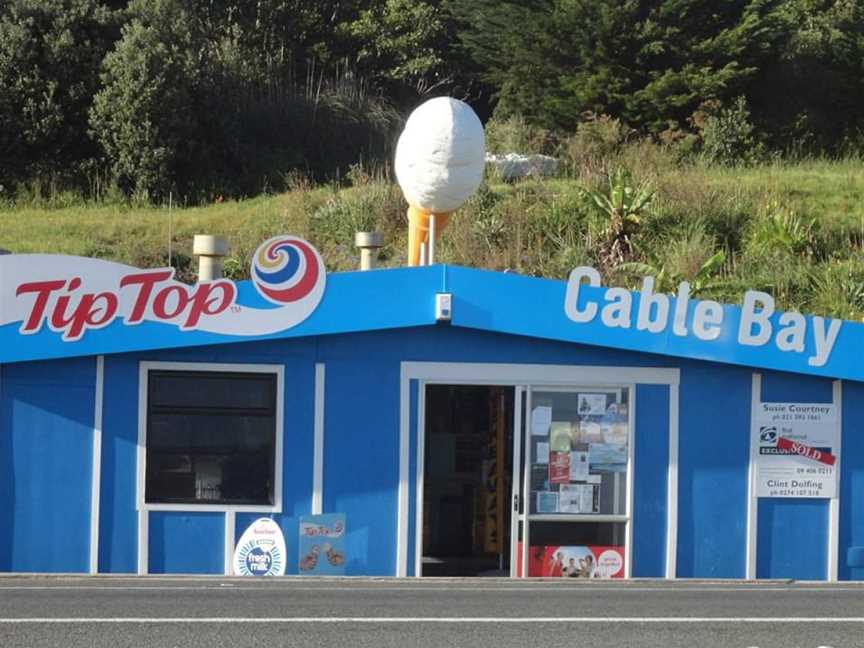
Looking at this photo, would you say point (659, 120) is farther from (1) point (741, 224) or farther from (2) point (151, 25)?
(2) point (151, 25)

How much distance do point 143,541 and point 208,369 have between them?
1.82 metres

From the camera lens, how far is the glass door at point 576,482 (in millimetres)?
13906

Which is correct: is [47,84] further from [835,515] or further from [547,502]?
[835,515]

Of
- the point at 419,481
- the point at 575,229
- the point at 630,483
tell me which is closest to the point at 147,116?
the point at 575,229

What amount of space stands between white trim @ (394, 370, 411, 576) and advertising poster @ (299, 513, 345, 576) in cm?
58

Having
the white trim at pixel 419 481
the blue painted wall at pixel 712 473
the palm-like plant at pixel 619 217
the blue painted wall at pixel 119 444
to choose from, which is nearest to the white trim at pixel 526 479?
the white trim at pixel 419 481

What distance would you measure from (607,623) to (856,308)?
1311 cm

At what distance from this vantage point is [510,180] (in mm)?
27766

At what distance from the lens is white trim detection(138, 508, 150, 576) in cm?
1347

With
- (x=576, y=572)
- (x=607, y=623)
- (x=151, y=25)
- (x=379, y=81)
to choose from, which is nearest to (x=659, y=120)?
(x=379, y=81)

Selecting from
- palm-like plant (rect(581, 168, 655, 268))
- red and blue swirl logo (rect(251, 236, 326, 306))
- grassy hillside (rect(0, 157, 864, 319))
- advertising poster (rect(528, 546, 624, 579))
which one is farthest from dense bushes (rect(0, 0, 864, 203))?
red and blue swirl logo (rect(251, 236, 326, 306))

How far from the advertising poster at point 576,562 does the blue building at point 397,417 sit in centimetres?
2

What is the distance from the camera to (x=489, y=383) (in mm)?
13758

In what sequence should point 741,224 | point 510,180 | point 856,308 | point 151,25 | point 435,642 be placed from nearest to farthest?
point 435,642 < point 856,308 < point 741,224 < point 510,180 < point 151,25
